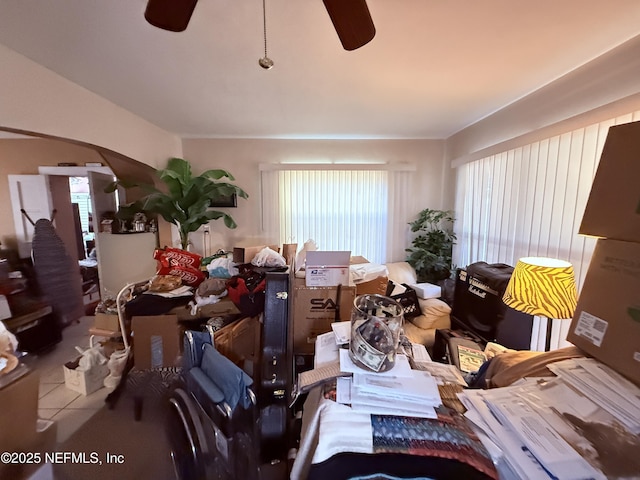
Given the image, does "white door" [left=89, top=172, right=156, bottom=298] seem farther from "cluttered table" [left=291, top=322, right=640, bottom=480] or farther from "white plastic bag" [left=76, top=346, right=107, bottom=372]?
"cluttered table" [left=291, top=322, right=640, bottom=480]

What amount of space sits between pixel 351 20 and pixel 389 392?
3.93 feet

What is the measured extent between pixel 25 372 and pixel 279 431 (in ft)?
6.09

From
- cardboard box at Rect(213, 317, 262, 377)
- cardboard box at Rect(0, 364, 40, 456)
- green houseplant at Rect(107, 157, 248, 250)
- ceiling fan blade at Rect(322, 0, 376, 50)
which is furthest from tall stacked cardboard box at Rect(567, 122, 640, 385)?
green houseplant at Rect(107, 157, 248, 250)

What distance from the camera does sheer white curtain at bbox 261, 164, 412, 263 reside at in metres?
3.36

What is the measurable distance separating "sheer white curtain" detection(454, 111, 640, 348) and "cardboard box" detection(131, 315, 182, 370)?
2.58 metres

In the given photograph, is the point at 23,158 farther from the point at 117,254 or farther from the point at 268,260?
the point at 268,260

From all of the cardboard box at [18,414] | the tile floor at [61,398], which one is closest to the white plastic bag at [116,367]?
the tile floor at [61,398]

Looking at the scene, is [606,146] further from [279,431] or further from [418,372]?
[279,431]

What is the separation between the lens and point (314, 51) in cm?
143

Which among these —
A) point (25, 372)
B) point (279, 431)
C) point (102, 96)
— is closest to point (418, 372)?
point (279, 431)

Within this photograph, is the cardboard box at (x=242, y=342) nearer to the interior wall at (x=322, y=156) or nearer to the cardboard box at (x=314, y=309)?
the cardboard box at (x=314, y=309)

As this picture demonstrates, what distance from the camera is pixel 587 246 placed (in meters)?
1.51

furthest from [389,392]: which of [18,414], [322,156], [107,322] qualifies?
[322,156]

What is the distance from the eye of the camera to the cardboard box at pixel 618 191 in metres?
0.88
